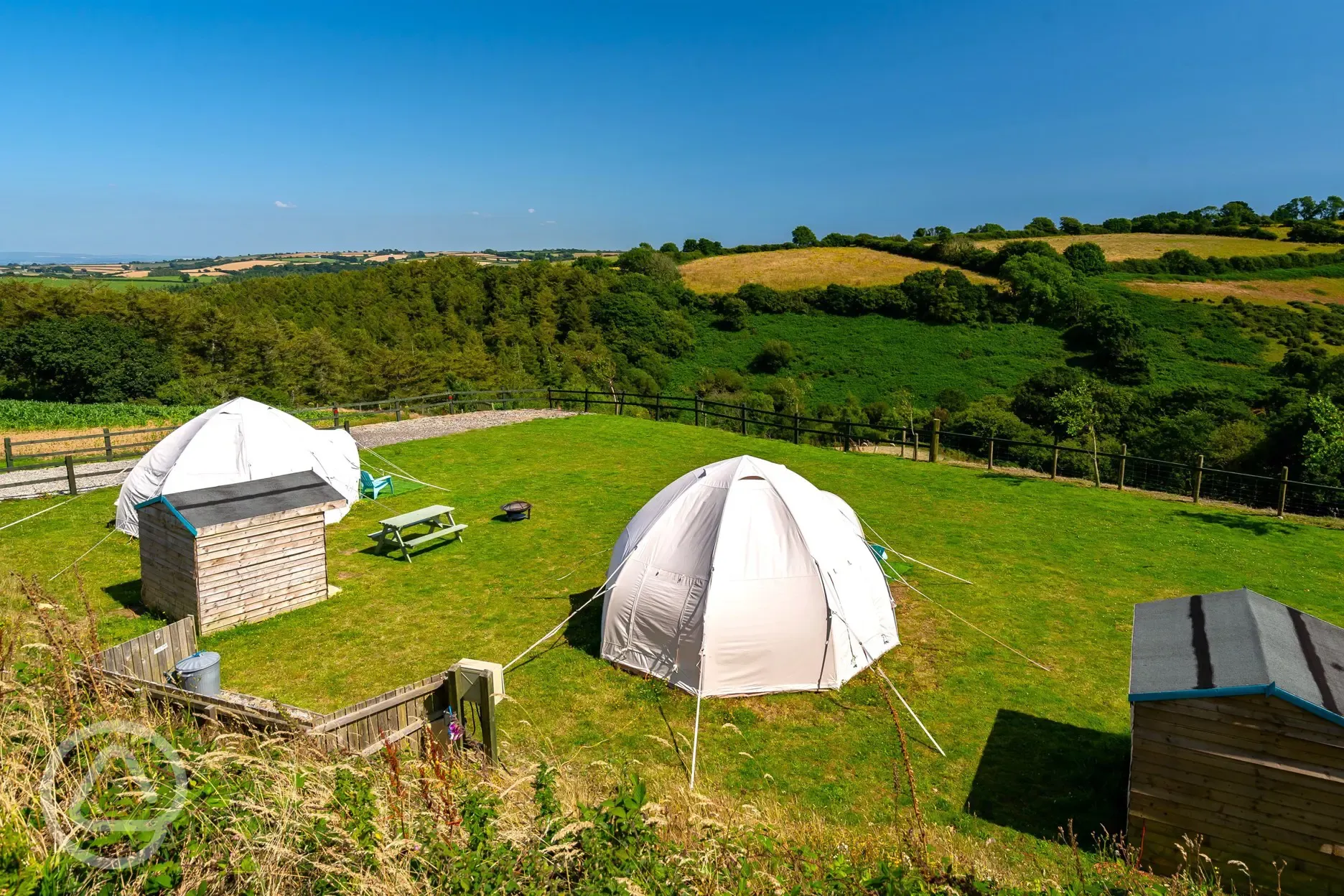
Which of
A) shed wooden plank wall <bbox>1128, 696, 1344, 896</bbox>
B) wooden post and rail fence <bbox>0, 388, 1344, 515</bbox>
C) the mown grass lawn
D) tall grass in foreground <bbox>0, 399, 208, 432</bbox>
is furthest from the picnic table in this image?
tall grass in foreground <bbox>0, 399, 208, 432</bbox>

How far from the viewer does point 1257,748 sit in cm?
552

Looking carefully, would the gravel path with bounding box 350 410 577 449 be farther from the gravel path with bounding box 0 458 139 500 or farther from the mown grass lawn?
the gravel path with bounding box 0 458 139 500

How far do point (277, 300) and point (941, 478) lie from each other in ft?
217

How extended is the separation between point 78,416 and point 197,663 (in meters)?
34.7

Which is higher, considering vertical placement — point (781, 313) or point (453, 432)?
point (781, 313)

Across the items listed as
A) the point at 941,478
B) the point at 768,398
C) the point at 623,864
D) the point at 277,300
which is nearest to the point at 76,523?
the point at 623,864

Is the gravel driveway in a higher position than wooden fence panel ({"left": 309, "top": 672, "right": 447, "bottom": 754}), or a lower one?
lower

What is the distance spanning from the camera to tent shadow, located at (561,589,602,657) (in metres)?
9.90

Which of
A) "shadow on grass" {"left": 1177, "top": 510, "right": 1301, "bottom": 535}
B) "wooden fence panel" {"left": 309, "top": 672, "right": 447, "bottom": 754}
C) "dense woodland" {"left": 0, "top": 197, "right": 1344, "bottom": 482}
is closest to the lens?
"wooden fence panel" {"left": 309, "top": 672, "right": 447, "bottom": 754}

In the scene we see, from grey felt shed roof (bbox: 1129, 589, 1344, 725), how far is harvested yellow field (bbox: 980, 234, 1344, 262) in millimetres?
66428

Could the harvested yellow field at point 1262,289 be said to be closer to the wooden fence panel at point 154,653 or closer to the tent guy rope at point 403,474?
the tent guy rope at point 403,474

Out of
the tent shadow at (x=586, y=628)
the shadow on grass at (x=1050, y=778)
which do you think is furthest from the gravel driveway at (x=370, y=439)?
the shadow on grass at (x=1050, y=778)

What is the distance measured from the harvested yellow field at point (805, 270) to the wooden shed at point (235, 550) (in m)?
57.3

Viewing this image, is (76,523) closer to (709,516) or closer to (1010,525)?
(709,516)
